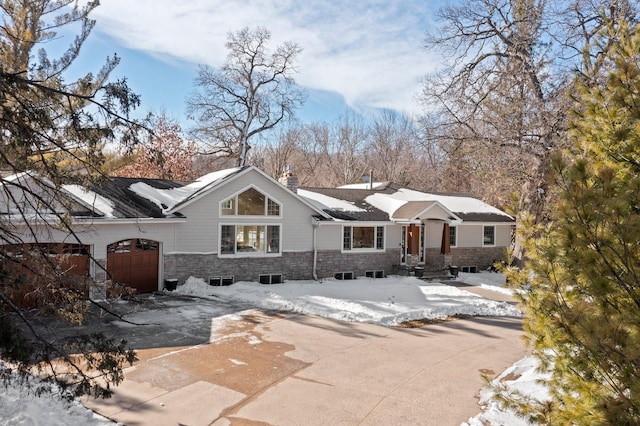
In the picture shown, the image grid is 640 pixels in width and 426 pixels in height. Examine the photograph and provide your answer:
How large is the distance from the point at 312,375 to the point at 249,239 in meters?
10.8

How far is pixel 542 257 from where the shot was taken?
370 centimetres

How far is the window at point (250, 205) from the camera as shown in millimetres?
18234

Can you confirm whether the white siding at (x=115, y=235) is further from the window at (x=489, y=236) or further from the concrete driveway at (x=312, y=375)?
the window at (x=489, y=236)

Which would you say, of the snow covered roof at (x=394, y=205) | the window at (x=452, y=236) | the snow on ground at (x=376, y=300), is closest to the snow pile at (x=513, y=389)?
the snow on ground at (x=376, y=300)

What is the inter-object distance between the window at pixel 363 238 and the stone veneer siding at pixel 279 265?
383 mm

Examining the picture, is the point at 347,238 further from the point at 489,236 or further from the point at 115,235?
A: the point at 115,235

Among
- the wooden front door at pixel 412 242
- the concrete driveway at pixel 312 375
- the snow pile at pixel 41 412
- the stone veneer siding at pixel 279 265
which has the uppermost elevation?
the wooden front door at pixel 412 242

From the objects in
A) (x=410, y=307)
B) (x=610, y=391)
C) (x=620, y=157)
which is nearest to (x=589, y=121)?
(x=620, y=157)

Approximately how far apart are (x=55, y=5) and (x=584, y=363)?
1859 centimetres

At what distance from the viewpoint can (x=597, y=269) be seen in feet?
10.8

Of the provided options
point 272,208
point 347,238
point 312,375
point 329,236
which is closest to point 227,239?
point 272,208

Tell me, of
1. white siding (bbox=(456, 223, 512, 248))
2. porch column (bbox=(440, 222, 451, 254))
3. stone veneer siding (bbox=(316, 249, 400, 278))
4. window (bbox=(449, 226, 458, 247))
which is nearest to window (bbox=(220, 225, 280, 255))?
stone veneer siding (bbox=(316, 249, 400, 278))

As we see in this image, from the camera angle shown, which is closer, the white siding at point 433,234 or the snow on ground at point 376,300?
the snow on ground at point 376,300

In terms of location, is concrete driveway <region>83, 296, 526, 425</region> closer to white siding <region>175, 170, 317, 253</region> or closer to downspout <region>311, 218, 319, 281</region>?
white siding <region>175, 170, 317, 253</region>
